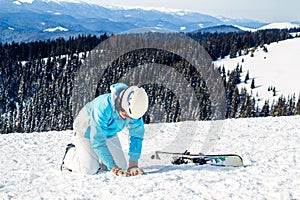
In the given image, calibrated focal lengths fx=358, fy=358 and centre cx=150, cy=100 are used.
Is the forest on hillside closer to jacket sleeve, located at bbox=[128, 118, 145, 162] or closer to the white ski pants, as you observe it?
the white ski pants

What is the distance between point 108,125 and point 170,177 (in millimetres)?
1468

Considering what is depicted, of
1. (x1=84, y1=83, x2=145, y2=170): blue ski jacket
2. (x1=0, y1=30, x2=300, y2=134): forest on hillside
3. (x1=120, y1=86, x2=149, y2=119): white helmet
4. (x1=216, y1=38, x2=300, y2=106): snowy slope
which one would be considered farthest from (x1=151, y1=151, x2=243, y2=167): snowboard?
(x1=216, y1=38, x2=300, y2=106): snowy slope

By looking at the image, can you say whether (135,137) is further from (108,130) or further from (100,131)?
(100,131)

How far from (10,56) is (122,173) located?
423 feet

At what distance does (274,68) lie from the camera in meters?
111

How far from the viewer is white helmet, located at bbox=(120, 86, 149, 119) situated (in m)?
5.60

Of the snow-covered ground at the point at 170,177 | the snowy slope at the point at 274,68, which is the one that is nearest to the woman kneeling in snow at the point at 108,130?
the snow-covered ground at the point at 170,177

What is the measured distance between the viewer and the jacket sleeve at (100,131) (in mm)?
6109

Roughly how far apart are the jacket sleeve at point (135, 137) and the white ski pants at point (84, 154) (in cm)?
53

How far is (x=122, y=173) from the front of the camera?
6391 mm

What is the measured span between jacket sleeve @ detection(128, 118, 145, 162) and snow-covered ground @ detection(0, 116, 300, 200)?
0.41 m

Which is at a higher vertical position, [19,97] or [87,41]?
[87,41]

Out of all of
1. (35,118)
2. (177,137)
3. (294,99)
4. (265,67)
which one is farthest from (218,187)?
(265,67)

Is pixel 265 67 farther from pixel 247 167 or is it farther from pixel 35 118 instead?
pixel 247 167
